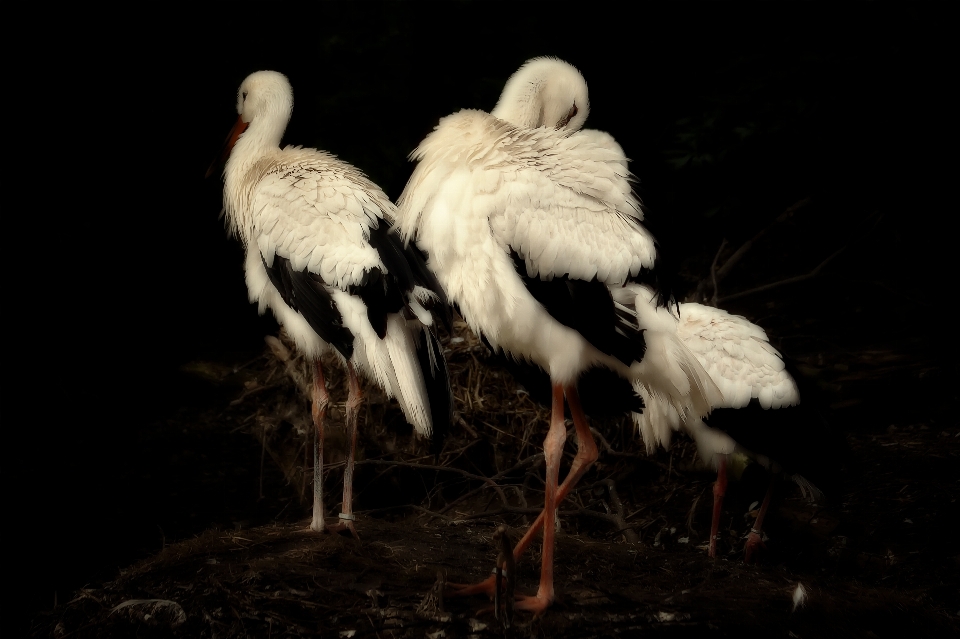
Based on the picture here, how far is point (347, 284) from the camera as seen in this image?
3346mm

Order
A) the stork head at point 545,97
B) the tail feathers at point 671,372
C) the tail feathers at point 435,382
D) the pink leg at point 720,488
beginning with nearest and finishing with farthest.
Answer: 1. the tail feathers at point 671,372
2. the stork head at point 545,97
3. the tail feathers at point 435,382
4. the pink leg at point 720,488

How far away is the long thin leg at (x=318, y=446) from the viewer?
3.57 meters

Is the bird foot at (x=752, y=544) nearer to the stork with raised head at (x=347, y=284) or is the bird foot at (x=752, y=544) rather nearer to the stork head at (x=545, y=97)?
the stork with raised head at (x=347, y=284)

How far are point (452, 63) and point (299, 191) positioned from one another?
6.26 feet

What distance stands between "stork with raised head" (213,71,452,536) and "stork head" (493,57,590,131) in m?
0.65

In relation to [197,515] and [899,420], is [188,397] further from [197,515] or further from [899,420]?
[899,420]

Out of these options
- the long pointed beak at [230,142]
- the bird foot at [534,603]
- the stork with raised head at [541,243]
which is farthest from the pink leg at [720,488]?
the long pointed beak at [230,142]

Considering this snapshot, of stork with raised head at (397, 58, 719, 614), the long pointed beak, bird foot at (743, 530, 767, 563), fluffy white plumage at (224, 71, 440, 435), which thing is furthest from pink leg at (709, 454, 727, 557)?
the long pointed beak

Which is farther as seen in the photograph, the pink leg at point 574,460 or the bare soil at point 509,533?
the pink leg at point 574,460

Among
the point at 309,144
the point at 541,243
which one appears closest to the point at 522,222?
the point at 541,243

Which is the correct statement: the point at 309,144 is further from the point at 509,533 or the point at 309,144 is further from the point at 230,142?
the point at 509,533

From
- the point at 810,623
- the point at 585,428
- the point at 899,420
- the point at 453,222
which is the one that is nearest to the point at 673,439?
the point at 899,420

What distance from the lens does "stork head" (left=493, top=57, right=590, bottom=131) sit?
3162 millimetres

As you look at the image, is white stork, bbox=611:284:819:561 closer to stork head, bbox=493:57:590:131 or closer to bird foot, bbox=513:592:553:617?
stork head, bbox=493:57:590:131
